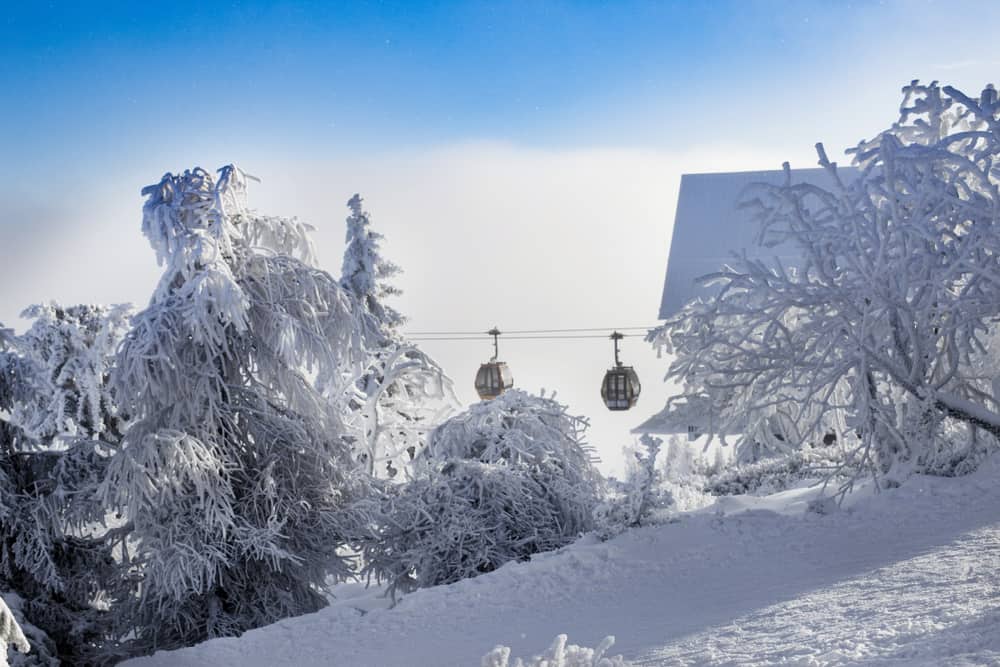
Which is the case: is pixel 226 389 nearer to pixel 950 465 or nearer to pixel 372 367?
pixel 372 367

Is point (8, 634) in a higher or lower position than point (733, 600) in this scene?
higher

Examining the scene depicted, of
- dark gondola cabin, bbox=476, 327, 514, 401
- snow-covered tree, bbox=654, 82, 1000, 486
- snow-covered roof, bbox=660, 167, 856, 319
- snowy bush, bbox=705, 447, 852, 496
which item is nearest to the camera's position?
snow-covered tree, bbox=654, 82, 1000, 486

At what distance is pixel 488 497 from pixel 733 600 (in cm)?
250

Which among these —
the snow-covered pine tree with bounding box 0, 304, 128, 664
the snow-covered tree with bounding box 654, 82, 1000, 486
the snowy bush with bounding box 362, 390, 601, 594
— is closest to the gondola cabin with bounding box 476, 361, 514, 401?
the snowy bush with bounding box 362, 390, 601, 594

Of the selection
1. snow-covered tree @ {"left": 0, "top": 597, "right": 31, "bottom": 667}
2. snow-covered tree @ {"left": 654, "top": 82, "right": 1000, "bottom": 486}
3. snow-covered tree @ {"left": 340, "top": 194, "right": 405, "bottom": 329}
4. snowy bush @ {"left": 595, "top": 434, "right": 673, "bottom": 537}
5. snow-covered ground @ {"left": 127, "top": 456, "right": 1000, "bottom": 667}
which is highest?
snow-covered tree @ {"left": 340, "top": 194, "right": 405, "bottom": 329}

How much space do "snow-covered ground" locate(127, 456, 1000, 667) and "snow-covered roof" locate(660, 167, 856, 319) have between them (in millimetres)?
11076

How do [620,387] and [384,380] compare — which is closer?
[384,380]

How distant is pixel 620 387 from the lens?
49.7 feet

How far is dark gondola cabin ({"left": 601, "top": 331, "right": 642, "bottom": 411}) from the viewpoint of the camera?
49.6ft

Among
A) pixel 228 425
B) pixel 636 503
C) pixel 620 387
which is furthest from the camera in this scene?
pixel 620 387

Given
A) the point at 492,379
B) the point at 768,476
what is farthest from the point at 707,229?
the point at 768,476

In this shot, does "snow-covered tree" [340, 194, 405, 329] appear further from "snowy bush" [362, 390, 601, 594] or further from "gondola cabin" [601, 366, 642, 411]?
"snowy bush" [362, 390, 601, 594]

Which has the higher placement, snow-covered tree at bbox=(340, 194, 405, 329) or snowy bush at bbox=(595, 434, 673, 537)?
snow-covered tree at bbox=(340, 194, 405, 329)

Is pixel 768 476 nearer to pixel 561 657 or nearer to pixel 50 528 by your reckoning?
pixel 50 528
